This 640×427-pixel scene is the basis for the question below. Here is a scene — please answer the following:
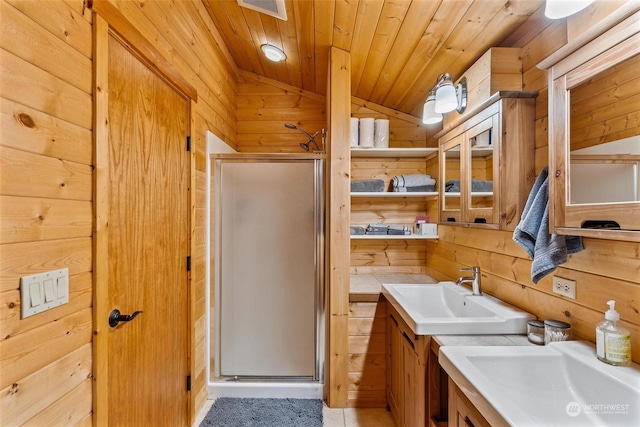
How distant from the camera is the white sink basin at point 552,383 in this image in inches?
33.4

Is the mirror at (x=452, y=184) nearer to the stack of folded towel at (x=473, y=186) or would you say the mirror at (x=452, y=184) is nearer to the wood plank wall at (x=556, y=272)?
the stack of folded towel at (x=473, y=186)

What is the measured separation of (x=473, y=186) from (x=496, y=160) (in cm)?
26

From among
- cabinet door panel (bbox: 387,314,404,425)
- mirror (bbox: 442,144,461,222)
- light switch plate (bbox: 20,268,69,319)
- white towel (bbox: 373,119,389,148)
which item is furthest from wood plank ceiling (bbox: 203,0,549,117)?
light switch plate (bbox: 20,268,69,319)

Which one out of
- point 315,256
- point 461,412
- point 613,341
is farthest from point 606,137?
point 315,256

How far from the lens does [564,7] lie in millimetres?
1046

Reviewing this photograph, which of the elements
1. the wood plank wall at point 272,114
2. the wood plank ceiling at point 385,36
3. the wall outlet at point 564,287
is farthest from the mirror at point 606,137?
the wood plank wall at point 272,114

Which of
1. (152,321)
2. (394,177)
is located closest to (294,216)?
(394,177)

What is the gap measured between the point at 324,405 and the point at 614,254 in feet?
6.35

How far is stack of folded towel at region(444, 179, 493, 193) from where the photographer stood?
5.39 ft

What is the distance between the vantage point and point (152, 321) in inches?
58.5

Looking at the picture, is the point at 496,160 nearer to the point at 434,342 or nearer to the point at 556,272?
the point at 556,272

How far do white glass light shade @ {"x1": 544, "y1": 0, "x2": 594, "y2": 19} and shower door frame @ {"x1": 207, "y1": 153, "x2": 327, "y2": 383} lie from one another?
1.48 metres

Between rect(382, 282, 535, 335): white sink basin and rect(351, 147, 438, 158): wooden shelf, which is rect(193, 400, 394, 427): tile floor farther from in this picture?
rect(351, 147, 438, 158): wooden shelf

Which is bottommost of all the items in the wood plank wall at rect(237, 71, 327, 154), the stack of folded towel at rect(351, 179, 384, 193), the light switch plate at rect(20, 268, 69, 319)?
the light switch plate at rect(20, 268, 69, 319)
